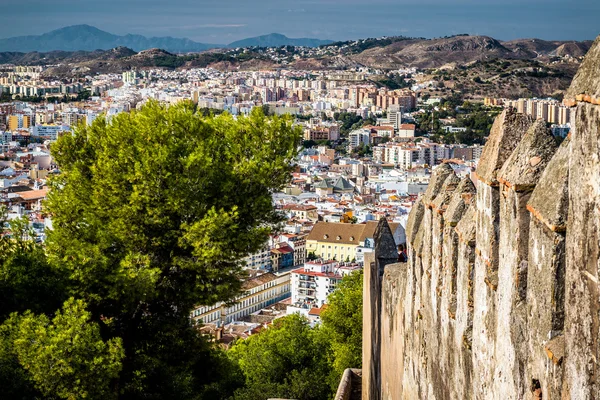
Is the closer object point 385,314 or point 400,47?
point 385,314

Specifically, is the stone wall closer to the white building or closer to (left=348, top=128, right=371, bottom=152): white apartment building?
(left=348, top=128, right=371, bottom=152): white apartment building

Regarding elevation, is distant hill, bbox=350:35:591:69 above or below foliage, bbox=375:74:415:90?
above

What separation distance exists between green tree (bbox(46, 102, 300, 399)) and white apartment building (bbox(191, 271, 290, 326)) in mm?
28436

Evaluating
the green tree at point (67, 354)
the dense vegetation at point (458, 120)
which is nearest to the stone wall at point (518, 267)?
the green tree at point (67, 354)

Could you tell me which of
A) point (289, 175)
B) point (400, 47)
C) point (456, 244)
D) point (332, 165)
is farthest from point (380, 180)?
point (400, 47)

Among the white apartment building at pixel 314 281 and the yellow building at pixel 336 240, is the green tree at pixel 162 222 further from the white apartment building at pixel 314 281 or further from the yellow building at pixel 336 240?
the yellow building at pixel 336 240

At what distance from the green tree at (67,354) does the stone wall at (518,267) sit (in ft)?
8.37

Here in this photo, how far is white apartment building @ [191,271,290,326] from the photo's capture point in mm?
36781

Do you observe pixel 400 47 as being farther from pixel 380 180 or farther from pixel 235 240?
pixel 235 240

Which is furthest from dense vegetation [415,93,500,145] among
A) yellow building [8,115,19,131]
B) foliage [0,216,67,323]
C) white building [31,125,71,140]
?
foliage [0,216,67,323]

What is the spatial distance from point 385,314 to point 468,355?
239 centimetres

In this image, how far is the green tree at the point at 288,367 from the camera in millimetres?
12375

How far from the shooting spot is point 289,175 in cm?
702

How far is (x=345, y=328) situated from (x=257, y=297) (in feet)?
98.1
